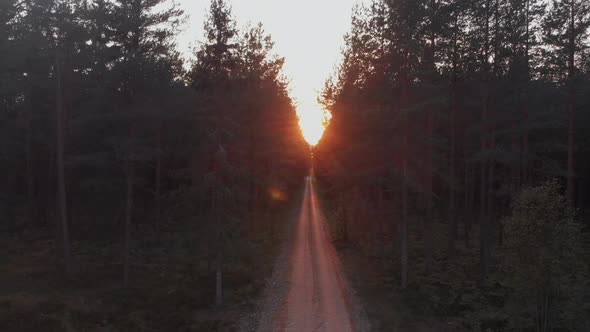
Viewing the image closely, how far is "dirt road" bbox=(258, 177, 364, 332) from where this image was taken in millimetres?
17422

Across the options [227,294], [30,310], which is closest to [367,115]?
[227,294]

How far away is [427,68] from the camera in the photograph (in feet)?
69.1

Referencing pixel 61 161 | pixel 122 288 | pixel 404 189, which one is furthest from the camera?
pixel 404 189

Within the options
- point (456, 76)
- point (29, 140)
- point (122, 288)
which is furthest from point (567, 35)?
point (29, 140)

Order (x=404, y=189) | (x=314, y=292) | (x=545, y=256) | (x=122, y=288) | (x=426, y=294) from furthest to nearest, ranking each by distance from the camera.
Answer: (x=404, y=189) → (x=314, y=292) → (x=426, y=294) → (x=122, y=288) → (x=545, y=256)

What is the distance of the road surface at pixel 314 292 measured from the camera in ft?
57.2

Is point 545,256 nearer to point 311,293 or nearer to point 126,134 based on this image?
point 311,293

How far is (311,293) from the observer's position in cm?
2141

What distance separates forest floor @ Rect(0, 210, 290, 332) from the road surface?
5.65ft

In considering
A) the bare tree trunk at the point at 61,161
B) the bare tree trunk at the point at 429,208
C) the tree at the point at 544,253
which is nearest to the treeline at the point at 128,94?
the bare tree trunk at the point at 61,161

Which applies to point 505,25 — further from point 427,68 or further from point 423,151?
point 423,151

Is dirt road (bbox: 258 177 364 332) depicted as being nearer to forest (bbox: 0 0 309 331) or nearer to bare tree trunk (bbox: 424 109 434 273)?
forest (bbox: 0 0 309 331)

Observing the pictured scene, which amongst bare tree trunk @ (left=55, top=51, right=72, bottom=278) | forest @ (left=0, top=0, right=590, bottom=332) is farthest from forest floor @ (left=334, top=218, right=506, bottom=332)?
bare tree trunk @ (left=55, top=51, right=72, bottom=278)

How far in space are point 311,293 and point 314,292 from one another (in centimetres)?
21
